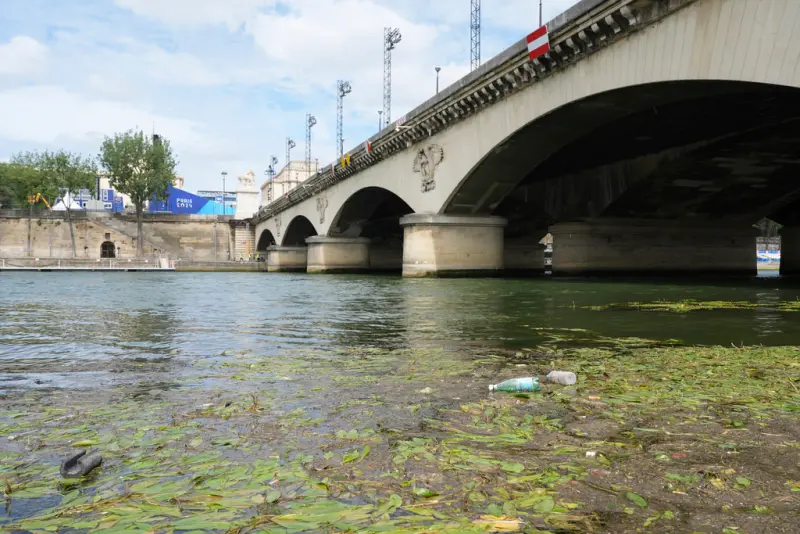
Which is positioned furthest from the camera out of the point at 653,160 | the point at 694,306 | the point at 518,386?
the point at 653,160

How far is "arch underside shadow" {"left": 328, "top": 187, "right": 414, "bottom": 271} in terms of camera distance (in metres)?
46.5

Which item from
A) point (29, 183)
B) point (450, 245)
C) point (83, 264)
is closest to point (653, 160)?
point (450, 245)

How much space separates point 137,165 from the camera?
81.0 metres

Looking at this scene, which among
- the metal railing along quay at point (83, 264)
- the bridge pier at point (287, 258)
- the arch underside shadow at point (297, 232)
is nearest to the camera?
the metal railing along quay at point (83, 264)

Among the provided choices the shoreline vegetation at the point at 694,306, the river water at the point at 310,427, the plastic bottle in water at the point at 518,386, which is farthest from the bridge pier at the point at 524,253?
the plastic bottle in water at the point at 518,386

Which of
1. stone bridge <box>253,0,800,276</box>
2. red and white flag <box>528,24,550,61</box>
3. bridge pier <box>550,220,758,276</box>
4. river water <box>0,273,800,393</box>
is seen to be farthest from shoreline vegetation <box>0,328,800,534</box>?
bridge pier <box>550,220,758,276</box>

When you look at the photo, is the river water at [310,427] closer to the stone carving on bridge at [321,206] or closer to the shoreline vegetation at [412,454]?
the shoreline vegetation at [412,454]

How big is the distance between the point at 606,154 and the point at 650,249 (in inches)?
414

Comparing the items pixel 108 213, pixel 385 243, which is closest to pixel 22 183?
pixel 108 213

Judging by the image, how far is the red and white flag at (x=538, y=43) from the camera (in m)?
20.8

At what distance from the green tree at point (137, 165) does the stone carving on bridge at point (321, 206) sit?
35697 mm

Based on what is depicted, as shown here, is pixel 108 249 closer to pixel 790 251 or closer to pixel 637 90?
pixel 790 251

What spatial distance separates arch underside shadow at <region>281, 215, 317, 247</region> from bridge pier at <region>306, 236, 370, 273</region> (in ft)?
47.3

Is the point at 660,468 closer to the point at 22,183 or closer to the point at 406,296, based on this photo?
the point at 406,296
